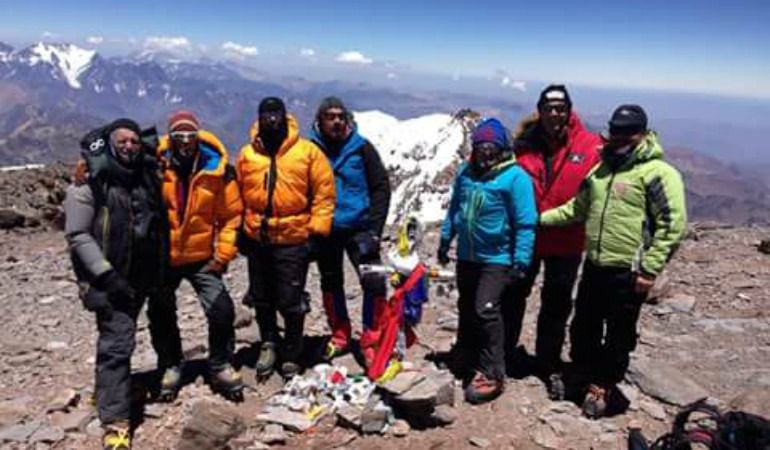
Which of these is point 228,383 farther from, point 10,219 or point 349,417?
point 10,219

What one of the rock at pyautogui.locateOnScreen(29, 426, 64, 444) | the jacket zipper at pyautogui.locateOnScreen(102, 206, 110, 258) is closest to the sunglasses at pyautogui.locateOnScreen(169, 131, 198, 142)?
the jacket zipper at pyautogui.locateOnScreen(102, 206, 110, 258)

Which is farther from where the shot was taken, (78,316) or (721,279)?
(721,279)

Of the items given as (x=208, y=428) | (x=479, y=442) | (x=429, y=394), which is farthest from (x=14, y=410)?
(x=479, y=442)

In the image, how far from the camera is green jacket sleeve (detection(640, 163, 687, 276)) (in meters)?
5.99

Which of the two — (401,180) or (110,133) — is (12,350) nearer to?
(110,133)

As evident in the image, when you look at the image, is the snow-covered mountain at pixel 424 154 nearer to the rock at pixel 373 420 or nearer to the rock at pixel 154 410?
the rock at pixel 154 410

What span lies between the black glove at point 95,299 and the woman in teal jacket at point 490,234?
3915 mm

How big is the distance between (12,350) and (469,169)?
23.6ft

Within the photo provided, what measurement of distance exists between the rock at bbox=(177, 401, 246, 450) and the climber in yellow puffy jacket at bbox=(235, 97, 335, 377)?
4.90 ft

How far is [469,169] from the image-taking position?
7227 millimetres

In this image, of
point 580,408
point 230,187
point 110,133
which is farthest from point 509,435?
point 110,133

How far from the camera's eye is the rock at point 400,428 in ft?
22.1

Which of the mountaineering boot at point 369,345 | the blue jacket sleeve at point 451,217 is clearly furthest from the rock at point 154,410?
the blue jacket sleeve at point 451,217

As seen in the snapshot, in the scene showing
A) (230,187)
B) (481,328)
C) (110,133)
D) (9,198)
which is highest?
(110,133)
